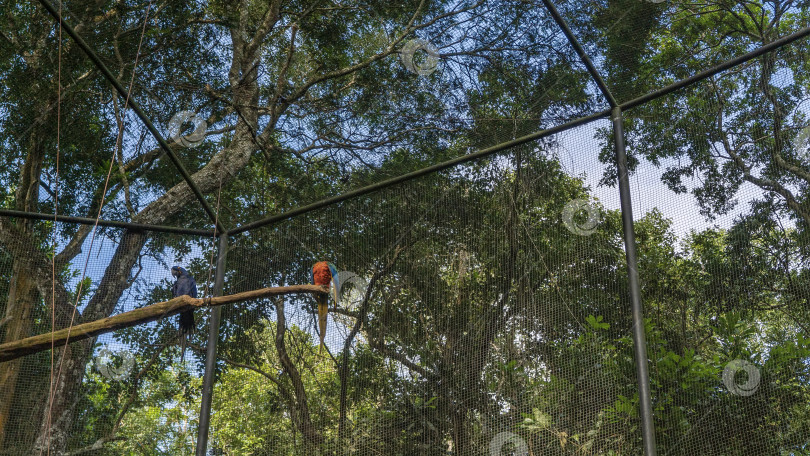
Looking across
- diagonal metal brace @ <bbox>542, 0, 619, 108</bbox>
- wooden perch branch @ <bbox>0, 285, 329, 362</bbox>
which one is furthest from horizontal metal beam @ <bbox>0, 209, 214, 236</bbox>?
diagonal metal brace @ <bbox>542, 0, 619, 108</bbox>

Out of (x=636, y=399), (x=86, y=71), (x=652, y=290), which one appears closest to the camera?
(x=636, y=399)

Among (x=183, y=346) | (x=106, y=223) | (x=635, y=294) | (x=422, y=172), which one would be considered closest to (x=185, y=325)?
(x=183, y=346)

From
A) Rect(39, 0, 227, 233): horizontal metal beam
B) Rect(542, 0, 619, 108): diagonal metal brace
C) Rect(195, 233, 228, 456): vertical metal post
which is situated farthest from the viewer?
Rect(195, 233, 228, 456): vertical metal post

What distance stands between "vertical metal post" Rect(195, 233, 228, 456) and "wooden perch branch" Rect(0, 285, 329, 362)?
67 centimetres

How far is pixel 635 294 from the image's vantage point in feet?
8.19

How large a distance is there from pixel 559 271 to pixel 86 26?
2.63 m

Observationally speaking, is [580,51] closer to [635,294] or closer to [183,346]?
[635,294]

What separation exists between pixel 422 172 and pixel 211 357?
4.72 ft

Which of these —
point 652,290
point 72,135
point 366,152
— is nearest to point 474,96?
point 366,152

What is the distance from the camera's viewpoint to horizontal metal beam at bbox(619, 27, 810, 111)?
252 cm

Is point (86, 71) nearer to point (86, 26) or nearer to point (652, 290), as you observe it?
point (86, 26)

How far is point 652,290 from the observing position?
2631mm

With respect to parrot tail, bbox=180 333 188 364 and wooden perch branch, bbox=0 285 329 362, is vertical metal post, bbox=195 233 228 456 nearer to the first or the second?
parrot tail, bbox=180 333 188 364

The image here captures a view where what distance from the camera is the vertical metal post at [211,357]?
3.29m
